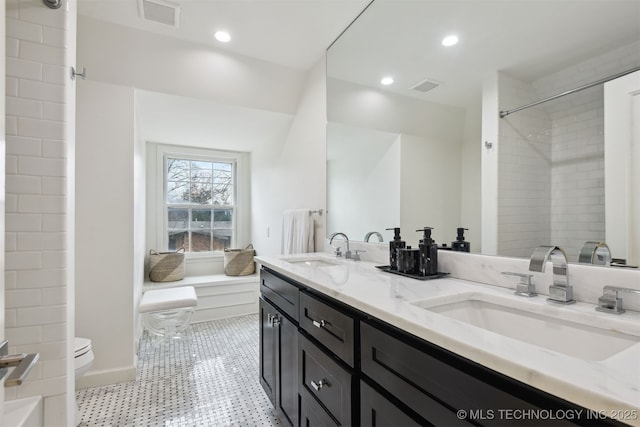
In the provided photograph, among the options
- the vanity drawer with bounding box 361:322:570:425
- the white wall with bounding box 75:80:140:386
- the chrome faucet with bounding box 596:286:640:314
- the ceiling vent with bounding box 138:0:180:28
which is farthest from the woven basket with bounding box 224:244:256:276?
the chrome faucet with bounding box 596:286:640:314

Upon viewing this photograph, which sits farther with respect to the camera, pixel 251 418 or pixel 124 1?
pixel 124 1

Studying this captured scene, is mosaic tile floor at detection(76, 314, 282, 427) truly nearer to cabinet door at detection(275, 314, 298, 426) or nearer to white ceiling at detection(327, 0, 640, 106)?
cabinet door at detection(275, 314, 298, 426)

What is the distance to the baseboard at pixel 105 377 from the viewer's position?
2070 millimetres

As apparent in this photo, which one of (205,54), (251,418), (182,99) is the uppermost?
(205,54)

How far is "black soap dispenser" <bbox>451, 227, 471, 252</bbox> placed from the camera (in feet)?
4.38

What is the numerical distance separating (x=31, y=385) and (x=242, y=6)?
227 cm

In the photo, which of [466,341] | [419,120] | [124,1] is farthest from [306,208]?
[466,341]

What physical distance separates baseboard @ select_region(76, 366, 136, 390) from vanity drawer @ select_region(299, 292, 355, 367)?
1.64 meters

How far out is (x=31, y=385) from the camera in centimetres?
118

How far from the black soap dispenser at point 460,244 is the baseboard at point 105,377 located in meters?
2.32

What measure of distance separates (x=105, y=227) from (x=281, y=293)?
1458 millimetres

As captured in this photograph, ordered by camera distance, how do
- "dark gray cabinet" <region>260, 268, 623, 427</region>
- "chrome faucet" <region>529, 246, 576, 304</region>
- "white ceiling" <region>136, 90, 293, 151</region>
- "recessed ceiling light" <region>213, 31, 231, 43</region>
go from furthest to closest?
"white ceiling" <region>136, 90, 293, 151</region>, "recessed ceiling light" <region>213, 31, 231, 43</region>, "chrome faucet" <region>529, 246, 576, 304</region>, "dark gray cabinet" <region>260, 268, 623, 427</region>

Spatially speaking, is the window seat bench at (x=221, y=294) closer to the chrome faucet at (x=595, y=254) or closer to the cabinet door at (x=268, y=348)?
the cabinet door at (x=268, y=348)

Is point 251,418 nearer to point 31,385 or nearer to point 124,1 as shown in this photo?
point 31,385
